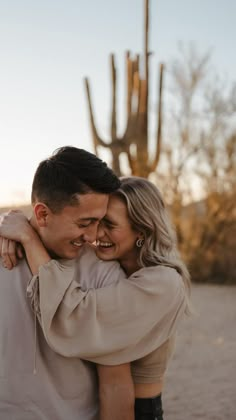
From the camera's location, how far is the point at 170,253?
8.67ft

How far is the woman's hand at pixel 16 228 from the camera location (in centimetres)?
223

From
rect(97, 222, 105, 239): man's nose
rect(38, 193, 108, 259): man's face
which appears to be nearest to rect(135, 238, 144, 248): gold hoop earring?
rect(97, 222, 105, 239): man's nose

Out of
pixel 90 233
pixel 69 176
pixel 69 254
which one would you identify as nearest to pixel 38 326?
pixel 69 254

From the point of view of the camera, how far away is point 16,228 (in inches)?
89.5

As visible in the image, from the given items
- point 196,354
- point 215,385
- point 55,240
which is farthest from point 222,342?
point 55,240

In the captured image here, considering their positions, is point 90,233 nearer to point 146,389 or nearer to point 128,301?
point 128,301

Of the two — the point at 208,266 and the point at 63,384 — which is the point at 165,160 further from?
the point at 63,384

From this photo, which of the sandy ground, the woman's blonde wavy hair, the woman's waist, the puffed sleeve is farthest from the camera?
the sandy ground

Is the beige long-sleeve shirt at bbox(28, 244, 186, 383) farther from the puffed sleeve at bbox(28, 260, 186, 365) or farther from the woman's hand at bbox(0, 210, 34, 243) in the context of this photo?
the woman's hand at bbox(0, 210, 34, 243)

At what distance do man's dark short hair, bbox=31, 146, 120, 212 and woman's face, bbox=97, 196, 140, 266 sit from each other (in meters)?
0.45

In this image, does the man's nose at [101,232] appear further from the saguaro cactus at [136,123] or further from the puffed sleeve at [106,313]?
the saguaro cactus at [136,123]

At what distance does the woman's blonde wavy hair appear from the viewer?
8.54ft

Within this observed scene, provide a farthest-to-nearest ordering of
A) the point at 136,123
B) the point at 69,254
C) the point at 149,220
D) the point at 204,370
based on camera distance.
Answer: the point at 136,123
the point at 204,370
the point at 149,220
the point at 69,254

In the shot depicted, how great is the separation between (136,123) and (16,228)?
11.5m
